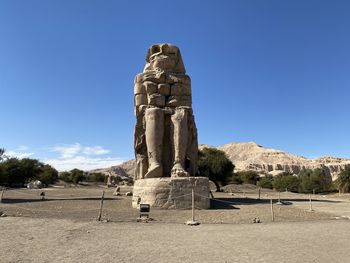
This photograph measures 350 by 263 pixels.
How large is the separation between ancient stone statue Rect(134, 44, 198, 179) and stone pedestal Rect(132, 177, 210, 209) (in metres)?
0.90

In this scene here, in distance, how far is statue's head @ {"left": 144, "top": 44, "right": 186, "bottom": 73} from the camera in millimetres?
13422

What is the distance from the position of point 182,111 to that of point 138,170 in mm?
3117

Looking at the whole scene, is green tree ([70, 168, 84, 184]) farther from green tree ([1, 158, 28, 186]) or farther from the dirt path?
the dirt path

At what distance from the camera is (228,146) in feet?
506

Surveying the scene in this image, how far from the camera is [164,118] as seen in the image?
12.6m

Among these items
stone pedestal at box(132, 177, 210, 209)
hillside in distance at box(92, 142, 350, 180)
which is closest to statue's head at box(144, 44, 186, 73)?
stone pedestal at box(132, 177, 210, 209)

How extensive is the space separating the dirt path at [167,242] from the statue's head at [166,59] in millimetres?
7551

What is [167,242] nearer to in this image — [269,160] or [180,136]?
[180,136]

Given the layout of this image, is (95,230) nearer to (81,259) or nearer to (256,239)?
(81,259)

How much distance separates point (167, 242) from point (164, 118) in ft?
23.8

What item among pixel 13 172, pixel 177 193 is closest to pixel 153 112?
pixel 177 193

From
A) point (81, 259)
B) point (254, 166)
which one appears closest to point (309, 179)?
point (81, 259)

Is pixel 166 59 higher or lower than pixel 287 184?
higher

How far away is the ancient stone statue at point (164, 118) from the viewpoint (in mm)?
12031
